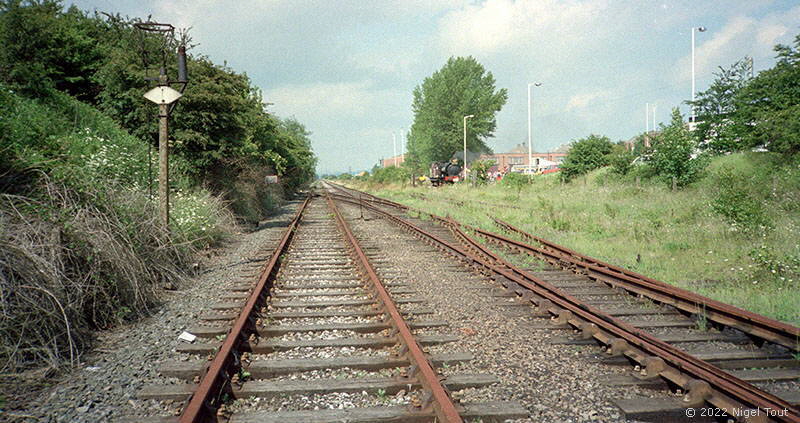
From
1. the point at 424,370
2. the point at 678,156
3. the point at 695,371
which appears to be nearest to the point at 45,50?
the point at 424,370

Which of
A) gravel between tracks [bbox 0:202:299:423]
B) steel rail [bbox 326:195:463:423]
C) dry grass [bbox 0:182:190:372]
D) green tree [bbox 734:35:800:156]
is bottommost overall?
gravel between tracks [bbox 0:202:299:423]

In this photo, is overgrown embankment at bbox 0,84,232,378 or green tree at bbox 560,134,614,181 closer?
overgrown embankment at bbox 0,84,232,378

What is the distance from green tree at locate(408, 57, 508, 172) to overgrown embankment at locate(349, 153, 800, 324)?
42.5 m

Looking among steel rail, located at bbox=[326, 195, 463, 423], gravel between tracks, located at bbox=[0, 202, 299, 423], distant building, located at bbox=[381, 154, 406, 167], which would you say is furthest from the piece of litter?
distant building, located at bbox=[381, 154, 406, 167]

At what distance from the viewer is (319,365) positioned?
4.11 meters

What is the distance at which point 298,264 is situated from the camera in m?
9.22

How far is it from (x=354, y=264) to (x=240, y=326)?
14.4ft

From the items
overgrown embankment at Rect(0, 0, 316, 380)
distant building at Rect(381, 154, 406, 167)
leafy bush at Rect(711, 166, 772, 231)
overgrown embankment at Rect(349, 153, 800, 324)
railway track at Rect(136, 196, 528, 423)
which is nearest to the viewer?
railway track at Rect(136, 196, 528, 423)

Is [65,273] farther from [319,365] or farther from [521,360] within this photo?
[521,360]

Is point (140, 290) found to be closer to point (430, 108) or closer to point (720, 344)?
point (720, 344)

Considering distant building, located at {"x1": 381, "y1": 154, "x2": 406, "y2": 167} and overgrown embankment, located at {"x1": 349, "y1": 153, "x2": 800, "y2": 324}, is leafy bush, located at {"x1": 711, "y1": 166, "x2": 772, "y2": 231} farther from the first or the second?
distant building, located at {"x1": 381, "y1": 154, "x2": 406, "y2": 167}

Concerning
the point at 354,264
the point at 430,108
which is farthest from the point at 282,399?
the point at 430,108

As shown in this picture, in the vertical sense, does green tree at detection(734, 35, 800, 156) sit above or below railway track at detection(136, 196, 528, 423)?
above

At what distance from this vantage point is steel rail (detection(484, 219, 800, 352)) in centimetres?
455
